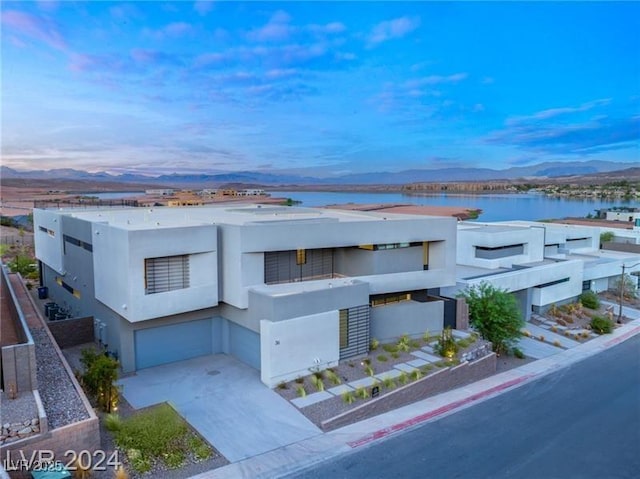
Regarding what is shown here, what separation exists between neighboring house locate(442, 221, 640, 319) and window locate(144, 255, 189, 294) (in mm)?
13556

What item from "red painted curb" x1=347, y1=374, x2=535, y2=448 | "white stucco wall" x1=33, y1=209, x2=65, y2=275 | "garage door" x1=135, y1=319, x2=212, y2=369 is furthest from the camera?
"white stucco wall" x1=33, y1=209, x2=65, y2=275

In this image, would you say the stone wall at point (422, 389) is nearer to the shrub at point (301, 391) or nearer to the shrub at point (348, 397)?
the shrub at point (348, 397)

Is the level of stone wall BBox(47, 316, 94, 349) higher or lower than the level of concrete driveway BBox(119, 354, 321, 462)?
higher

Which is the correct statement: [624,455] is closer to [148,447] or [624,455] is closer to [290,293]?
[290,293]

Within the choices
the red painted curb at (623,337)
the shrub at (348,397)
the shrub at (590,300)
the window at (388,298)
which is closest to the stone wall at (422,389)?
the shrub at (348,397)

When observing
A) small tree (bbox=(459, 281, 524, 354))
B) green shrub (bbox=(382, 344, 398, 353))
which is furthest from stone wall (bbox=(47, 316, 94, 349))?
small tree (bbox=(459, 281, 524, 354))

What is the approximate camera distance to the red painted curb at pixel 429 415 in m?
13.4

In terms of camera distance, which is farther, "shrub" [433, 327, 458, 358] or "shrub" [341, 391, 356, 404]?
"shrub" [433, 327, 458, 358]

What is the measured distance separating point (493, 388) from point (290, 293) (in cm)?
825

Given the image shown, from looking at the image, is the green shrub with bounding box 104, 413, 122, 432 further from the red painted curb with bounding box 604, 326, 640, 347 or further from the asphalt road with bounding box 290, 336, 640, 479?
the red painted curb with bounding box 604, 326, 640, 347

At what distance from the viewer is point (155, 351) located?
17922 mm

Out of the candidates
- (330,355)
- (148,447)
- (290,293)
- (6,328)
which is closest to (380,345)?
(330,355)

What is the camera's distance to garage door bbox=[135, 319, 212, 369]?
1767 cm

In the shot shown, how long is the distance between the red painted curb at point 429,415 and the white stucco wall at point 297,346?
381 centimetres
